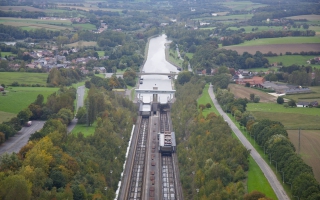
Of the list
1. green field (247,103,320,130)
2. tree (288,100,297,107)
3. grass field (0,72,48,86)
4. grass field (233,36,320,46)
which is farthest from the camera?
grass field (233,36,320,46)

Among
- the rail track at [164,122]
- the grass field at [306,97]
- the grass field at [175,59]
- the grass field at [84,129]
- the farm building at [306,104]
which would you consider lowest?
the rail track at [164,122]

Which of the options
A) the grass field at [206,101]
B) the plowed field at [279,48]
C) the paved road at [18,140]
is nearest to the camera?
the paved road at [18,140]

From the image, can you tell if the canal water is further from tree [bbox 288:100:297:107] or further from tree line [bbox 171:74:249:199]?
tree line [bbox 171:74:249:199]

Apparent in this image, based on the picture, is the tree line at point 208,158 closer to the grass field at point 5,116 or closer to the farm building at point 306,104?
the farm building at point 306,104

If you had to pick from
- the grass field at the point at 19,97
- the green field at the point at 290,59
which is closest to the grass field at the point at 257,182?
the grass field at the point at 19,97

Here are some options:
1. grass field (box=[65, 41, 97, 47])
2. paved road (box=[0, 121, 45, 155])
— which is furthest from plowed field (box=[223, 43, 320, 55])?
paved road (box=[0, 121, 45, 155])

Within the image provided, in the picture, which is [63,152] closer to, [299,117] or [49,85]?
[299,117]
